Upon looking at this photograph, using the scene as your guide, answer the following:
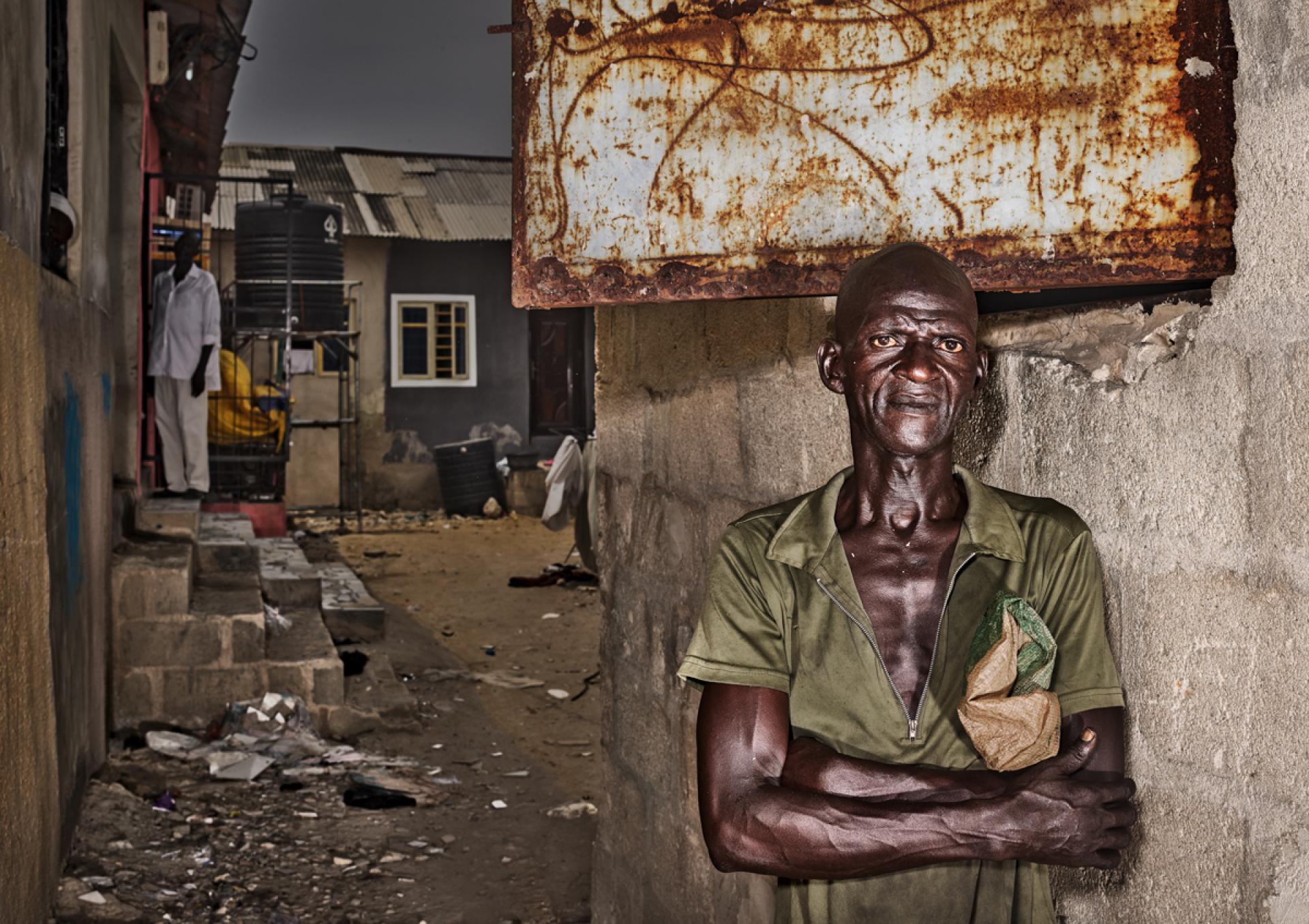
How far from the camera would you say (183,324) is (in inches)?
367

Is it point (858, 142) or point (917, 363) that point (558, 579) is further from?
point (917, 363)

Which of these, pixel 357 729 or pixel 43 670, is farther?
pixel 357 729

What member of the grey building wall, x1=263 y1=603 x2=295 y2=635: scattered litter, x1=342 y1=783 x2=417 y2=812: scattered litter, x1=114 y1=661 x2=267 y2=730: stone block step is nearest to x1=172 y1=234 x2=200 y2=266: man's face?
x1=263 y1=603 x2=295 y2=635: scattered litter

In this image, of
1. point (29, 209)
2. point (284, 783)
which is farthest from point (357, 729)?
point (29, 209)

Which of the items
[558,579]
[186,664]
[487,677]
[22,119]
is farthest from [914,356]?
[558,579]

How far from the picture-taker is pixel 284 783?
546cm

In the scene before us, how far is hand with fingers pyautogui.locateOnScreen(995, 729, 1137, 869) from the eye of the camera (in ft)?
4.61

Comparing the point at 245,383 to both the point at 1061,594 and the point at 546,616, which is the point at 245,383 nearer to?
the point at 546,616

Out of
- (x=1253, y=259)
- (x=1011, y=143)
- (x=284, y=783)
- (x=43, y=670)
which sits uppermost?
(x=1011, y=143)

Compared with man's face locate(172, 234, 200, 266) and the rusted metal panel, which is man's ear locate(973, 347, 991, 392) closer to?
the rusted metal panel

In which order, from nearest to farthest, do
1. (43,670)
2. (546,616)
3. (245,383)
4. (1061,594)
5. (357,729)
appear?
(1061,594) < (43,670) < (357,729) < (546,616) < (245,383)

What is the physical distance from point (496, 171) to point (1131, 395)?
19831 mm

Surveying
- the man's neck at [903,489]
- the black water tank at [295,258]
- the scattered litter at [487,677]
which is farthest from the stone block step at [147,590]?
the black water tank at [295,258]

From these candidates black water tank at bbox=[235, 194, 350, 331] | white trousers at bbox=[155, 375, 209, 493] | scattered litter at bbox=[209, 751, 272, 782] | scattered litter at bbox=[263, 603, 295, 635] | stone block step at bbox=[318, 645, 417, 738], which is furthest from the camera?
black water tank at bbox=[235, 194, 350, 331]
